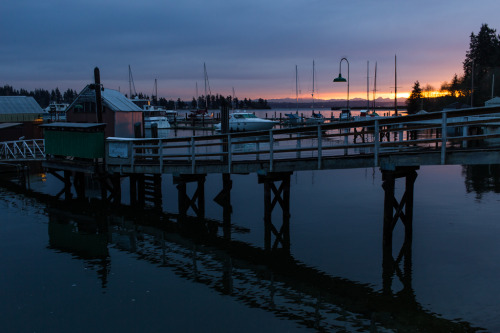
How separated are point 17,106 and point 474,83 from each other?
68.4m

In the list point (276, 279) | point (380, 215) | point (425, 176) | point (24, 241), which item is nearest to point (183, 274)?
point (276, 279)

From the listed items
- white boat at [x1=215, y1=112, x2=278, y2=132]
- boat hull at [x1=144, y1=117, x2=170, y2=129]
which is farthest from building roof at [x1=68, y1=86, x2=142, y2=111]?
boat hull at [x1=144, y1=117, x2=170, y2=129]

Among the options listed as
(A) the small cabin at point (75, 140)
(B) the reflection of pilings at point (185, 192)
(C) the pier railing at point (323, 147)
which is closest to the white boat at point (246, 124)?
(A) the small cabin at point (75, 140)

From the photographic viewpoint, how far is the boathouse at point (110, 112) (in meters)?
29.5

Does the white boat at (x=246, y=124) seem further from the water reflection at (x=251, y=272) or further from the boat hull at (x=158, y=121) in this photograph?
the water reflection at (x=251, y=272)

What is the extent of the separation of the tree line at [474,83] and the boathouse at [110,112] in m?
51.5

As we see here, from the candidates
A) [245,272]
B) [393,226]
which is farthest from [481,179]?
[245,272]

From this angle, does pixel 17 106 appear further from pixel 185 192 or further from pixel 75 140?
pixel 185 192

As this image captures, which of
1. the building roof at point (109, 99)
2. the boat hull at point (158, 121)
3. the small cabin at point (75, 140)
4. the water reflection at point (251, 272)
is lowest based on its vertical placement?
the water reflection at point (251, 272)

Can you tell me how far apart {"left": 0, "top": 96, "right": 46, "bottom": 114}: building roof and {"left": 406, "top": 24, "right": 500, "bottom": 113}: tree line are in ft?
173

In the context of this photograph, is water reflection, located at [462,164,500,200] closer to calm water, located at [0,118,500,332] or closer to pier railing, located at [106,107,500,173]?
calm water, located at [0,118,500,332]

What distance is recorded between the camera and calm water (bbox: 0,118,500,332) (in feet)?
33.7

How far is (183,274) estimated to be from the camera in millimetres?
12984

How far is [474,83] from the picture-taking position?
76812 millimetres
